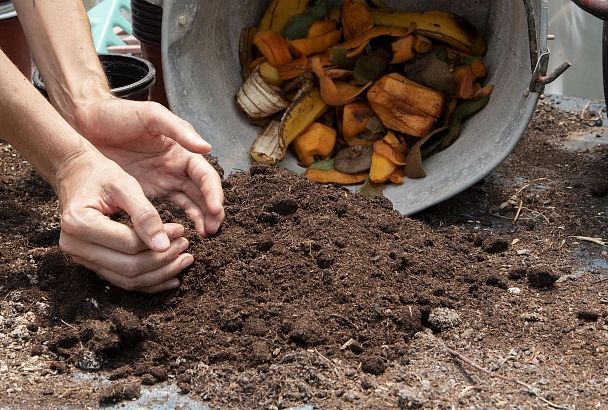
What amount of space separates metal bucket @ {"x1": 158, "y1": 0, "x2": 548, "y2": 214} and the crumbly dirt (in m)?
0.20

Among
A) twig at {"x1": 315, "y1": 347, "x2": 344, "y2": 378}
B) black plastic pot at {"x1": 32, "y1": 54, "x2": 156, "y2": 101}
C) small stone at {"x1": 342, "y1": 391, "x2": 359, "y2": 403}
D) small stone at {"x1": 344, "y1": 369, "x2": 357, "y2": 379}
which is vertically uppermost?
small stone at {"x1": 342, "y1": 391, "x2": 359, "y2": 403}

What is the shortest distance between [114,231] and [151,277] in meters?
0.13

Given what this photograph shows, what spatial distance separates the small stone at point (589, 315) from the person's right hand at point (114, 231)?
0.77 meters

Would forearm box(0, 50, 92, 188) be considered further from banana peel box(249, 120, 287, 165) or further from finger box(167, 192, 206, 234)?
banana peel box(249, 120, 287, 165)

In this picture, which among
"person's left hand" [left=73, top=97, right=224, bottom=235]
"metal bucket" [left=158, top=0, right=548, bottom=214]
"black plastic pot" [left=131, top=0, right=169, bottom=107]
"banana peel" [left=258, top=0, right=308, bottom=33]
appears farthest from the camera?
"black plastic pot" [left=131, top=0, right=169, bottom=107]

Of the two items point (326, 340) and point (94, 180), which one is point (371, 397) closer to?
point (326, 340)

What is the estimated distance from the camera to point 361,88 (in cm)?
251

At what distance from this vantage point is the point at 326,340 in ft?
5.50

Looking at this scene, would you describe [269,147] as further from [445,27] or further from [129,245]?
[129,245]

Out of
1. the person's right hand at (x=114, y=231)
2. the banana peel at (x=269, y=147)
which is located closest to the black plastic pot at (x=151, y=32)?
the banana peel at (x=269, y=147)

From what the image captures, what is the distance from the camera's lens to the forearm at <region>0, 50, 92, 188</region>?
5.91ft

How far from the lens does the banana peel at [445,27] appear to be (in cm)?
252

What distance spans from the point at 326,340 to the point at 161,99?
1.51 meters

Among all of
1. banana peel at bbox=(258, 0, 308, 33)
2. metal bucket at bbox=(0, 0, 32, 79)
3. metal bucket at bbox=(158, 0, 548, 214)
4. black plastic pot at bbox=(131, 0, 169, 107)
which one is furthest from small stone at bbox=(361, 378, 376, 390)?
metal bucket at bbox=(0, 0, 32, 79)
